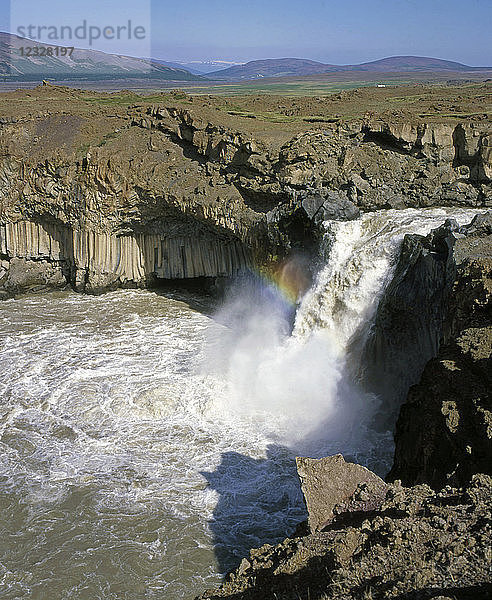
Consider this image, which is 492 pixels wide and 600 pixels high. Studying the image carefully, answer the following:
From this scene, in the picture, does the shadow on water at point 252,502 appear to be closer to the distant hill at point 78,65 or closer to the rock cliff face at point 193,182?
the rock cliff face at point 193,182

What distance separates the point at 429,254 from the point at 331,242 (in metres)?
4.00

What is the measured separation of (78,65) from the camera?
167 metres

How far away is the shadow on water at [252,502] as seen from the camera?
10656 mm

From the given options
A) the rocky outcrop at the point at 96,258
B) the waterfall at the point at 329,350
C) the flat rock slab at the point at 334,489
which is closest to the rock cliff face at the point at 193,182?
the rocky outcrop at the point at 96,258

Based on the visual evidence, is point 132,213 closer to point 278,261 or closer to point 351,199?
point 278,261

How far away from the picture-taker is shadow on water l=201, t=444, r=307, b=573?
10.7m

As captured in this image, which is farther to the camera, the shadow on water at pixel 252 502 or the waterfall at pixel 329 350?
the waterfall at pixel 329 350

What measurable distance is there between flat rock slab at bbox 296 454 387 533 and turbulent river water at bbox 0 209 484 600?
9.55ft

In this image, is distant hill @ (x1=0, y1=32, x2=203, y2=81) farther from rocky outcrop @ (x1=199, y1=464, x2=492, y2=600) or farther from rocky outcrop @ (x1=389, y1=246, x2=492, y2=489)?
rocky outcrop @ (x1=199, y1=464, x2=492, y2=600)

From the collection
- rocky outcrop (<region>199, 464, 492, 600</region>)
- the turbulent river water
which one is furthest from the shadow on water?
rocky outcrop (<region>199, 464, 492, 600</region>)

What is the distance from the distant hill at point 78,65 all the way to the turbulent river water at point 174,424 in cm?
13564

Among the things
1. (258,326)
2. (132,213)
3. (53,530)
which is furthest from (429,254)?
(132,213)

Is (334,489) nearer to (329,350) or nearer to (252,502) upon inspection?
(252,502)

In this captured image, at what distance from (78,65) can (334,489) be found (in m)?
182
